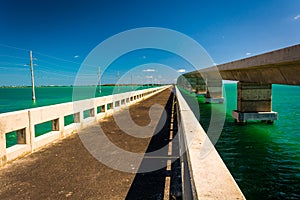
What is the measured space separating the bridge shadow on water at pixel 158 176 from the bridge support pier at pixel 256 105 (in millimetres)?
14871

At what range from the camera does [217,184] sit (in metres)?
1.98

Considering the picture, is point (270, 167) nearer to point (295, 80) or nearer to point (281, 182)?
point (281, 182)

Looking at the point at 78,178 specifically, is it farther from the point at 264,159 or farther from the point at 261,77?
the point at 261,77

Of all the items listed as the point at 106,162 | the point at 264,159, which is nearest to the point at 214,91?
the point at 264,159

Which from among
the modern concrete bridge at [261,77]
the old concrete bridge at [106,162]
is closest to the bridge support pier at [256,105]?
the modern concrete bridge at [261,77]

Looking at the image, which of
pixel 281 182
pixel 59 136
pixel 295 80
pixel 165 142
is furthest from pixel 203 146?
pixel 295 80

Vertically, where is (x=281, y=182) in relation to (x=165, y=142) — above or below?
below

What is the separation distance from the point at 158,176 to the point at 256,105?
18178 mm

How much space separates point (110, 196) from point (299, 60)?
903cm

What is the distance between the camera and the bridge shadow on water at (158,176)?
366 cm

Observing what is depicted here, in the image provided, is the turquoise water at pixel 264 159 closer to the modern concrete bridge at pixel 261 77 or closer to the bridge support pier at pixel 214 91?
the modern concrete bridge at pixel 261 77

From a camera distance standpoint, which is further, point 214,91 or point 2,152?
point 214,91

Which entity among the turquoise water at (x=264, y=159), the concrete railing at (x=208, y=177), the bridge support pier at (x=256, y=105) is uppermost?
the concrete railing at (x=208, y=177)

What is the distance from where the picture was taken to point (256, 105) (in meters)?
19.7
